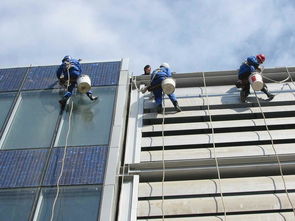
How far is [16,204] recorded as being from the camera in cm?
560

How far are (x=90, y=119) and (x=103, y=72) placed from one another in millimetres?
1593

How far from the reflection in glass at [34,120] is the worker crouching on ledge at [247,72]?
3444 mm

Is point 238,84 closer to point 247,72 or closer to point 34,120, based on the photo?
point 247,72

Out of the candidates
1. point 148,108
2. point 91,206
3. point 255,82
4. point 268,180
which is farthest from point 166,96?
point 91,206

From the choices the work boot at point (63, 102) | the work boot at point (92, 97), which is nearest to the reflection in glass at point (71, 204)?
the work boot at point (63, 102)

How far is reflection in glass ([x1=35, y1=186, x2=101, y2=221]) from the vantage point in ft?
17.7

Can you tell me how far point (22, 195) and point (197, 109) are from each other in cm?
360

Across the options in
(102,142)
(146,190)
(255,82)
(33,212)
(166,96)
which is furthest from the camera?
(166,96)

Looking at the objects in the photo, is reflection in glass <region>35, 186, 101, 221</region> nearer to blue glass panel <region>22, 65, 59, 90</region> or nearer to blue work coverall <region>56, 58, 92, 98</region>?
blue work coverall <region>56, 58, 92, 98</region>

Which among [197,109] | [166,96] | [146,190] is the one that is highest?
[166,96]

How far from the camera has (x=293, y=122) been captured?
7.27 meters

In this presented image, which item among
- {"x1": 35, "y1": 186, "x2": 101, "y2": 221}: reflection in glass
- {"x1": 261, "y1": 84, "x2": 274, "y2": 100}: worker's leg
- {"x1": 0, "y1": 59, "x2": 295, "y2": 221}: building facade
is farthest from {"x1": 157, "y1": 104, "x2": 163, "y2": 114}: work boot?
{"x1": 35, "y1": 186, "x2": 101, "y2": 221}: reflection in glass

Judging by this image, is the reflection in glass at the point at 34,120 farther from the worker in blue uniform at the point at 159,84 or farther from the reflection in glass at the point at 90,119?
the worker in blue uniform at the point at 159,84

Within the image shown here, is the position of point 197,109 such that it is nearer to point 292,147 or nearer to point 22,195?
point 292,147
